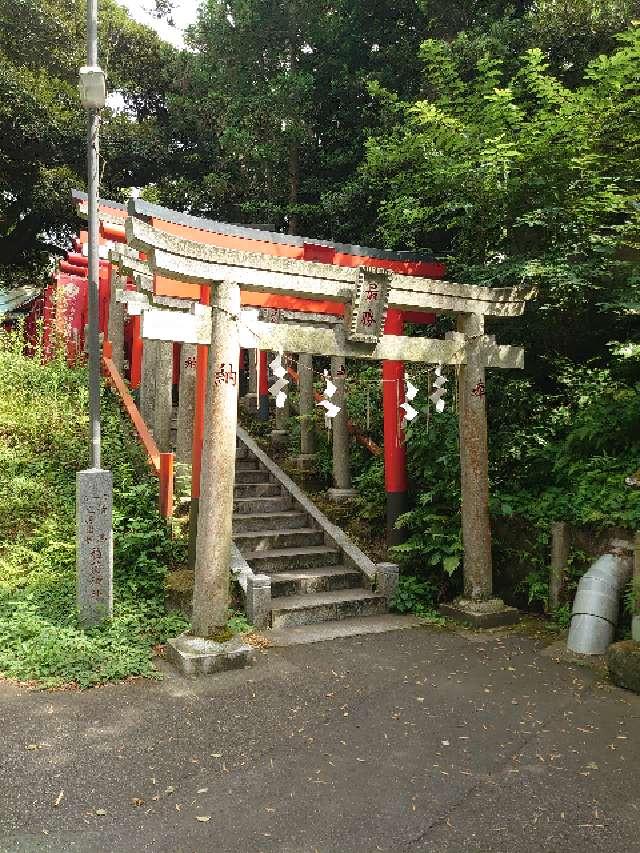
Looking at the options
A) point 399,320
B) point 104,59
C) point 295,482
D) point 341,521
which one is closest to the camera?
point 399,320

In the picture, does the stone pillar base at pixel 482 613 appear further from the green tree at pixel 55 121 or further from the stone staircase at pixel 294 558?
the green tree at pixel 55 121

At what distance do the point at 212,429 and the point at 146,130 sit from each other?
68.7ft

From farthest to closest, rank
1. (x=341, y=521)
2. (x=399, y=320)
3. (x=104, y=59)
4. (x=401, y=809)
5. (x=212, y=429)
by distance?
1. (x=104, y=59)
2. (x=341, y=521)
3. (x=399, y=320)
4. (x=212, y=429)
5. (x=401, y=809)

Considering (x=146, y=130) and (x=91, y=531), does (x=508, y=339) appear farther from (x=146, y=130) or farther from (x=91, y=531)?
(x=146, y=130)

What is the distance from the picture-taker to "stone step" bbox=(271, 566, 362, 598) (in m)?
8.79

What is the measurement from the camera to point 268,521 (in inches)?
409

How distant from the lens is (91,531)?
7.14 metres

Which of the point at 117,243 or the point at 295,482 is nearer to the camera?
the point at 117,243

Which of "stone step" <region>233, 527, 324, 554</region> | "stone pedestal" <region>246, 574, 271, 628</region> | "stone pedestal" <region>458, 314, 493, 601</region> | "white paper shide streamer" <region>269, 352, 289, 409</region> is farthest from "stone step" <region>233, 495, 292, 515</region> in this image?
"stone pedestal" <region>458, 314, 493, 601</region>

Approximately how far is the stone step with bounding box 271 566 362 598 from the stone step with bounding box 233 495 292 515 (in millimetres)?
1839

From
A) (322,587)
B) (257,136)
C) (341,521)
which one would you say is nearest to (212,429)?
(322,587)

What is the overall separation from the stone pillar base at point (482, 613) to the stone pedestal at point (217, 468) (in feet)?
10.8

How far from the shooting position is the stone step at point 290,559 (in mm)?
9328

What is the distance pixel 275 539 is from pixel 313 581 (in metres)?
1.19
